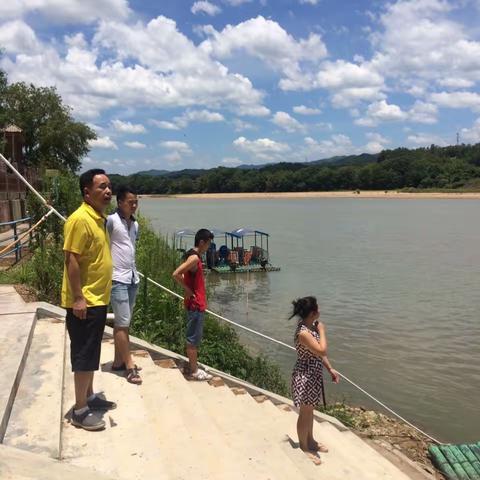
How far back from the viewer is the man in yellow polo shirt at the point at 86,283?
407 cm

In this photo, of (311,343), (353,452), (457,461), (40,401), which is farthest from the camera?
(457,461)

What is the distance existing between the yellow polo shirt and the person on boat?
1675 mm

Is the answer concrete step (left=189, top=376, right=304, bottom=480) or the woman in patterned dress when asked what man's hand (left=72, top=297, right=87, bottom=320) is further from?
the woman in patterned dress

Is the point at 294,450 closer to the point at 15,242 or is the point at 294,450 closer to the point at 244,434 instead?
the point at 244,434

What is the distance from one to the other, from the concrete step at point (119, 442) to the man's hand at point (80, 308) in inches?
36.7

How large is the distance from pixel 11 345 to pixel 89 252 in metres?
1.82

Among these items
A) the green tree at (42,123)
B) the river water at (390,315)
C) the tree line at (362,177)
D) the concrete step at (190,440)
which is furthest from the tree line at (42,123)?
the tree line at (362,177)

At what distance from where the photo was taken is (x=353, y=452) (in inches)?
225

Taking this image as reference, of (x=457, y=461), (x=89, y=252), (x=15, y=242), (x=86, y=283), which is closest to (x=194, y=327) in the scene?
(x=86, y=283)

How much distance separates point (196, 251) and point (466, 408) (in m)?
6.56

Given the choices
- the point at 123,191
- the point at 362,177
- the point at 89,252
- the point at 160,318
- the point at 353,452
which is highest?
the point at 362,177

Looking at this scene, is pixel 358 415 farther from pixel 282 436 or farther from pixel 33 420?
pixel 33 420

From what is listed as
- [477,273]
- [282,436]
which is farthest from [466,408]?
[477,273]

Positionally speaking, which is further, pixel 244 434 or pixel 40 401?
pixel 244 434
